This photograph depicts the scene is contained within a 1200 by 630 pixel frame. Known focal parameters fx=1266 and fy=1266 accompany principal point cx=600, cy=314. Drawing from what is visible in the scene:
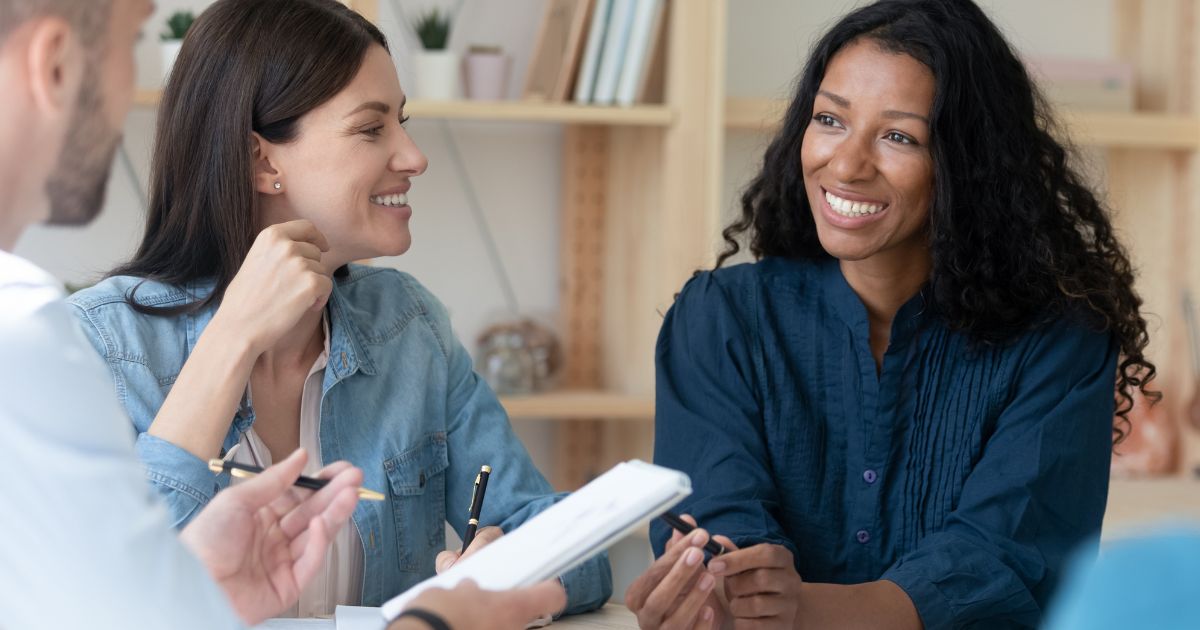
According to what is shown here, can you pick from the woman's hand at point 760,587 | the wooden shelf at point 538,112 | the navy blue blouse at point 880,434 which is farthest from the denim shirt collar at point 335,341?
the wooden shelf at point 538,112

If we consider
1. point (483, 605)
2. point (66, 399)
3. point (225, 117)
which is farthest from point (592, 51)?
point (66, 399)

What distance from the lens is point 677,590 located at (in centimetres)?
129

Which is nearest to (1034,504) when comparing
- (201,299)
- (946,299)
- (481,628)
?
(946,299)

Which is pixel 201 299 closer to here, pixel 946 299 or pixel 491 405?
pixel 491 405

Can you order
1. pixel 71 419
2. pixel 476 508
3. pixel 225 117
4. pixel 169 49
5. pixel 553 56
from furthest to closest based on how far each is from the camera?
pixel 553 56
pixel 169 49
pixel 225 117
pixel 476 508
pixel 71 419

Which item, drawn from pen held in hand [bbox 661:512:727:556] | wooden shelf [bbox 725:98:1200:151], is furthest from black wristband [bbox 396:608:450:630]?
wooden shelf [bbox 725:98:1200:151]

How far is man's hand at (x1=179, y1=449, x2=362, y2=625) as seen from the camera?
1.08 meters

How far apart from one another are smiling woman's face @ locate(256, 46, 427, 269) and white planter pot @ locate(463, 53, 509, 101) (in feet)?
3.30

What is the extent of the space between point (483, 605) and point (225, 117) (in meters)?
0.81

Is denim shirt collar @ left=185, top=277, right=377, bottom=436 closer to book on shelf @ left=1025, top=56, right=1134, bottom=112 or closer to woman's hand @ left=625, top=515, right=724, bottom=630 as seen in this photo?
woman's hand @ left=625, top=515, right=724, bottom=630

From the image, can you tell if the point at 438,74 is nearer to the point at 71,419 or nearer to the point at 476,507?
the point at 476,507

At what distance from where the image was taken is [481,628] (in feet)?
3.18

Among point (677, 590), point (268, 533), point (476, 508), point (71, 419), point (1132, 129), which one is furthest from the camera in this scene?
point (1132, 129)

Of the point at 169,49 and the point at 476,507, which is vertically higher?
the point at 169,49
